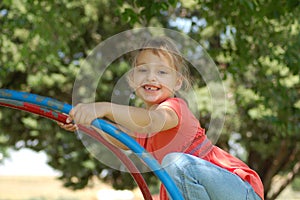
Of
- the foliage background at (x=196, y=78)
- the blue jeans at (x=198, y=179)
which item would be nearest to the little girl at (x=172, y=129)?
the blue jeans at (x=198, y=179)

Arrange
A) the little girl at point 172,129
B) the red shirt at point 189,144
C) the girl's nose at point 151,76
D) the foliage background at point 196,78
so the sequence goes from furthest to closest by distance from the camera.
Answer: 1. the foliage background at point 196,78
2. the girl's nose at point 151,76
3. the red shirt at point 189,144
4. the little girl at point 172,129

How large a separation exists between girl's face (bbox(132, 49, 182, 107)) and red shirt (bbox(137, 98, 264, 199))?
129 mm

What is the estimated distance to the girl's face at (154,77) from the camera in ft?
10.2

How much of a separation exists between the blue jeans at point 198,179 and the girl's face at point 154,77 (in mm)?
431

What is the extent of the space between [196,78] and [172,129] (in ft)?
30.8

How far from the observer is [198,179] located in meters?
2.82

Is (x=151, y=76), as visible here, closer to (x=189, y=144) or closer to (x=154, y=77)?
(x=154, y=77)

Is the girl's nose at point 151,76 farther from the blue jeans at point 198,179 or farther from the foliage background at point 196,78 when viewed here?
the foliage background at point 196,78

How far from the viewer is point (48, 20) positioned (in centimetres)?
794

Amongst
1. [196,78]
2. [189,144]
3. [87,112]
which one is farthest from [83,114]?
[196,78]

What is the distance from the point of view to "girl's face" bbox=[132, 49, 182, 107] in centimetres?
311

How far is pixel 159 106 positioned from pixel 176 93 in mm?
539

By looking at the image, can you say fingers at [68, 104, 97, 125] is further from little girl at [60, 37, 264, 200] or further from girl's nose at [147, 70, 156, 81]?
girl's nose at [147, 70, 156, 81]

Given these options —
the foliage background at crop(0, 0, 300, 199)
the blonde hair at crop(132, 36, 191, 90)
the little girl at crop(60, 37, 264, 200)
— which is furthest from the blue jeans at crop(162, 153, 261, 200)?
the foliage background at crop(0, 0, 300, 199)
